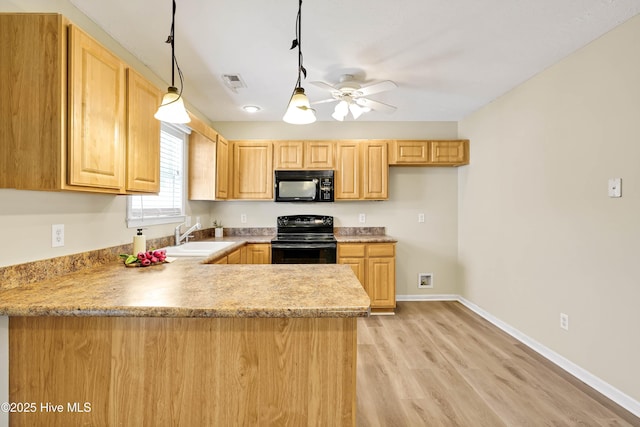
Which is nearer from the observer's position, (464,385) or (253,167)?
(464,385)

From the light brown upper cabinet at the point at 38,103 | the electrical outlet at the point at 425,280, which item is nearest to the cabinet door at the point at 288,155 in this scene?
the electrical outlet at the point at 425,280

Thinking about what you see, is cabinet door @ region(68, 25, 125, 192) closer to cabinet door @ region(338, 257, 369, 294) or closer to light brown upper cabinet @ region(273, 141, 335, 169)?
light brown upper cabinet @ region(273, 141, 335, 169)

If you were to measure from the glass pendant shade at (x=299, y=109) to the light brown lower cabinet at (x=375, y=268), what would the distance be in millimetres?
2184

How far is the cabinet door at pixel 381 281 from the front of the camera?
3.58 metres

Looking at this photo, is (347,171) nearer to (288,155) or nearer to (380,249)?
(288,155)

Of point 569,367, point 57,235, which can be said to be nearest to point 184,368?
point 57,235

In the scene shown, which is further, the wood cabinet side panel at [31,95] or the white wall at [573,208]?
the white wall at [573,208]

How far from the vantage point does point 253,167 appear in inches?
153

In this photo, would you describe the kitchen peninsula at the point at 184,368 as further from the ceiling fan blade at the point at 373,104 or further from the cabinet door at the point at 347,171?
the cabinet door at the point at 347,171

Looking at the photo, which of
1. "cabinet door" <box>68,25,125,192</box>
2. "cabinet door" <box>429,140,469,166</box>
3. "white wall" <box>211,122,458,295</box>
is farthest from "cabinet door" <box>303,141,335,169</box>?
"cabinet door" <box>68,25,125,192</box>

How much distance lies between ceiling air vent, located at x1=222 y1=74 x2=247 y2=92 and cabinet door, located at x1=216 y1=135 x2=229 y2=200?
735mm

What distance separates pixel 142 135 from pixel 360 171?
264cm

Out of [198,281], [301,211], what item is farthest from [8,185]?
[301,211]

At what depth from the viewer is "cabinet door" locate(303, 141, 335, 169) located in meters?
3.87
